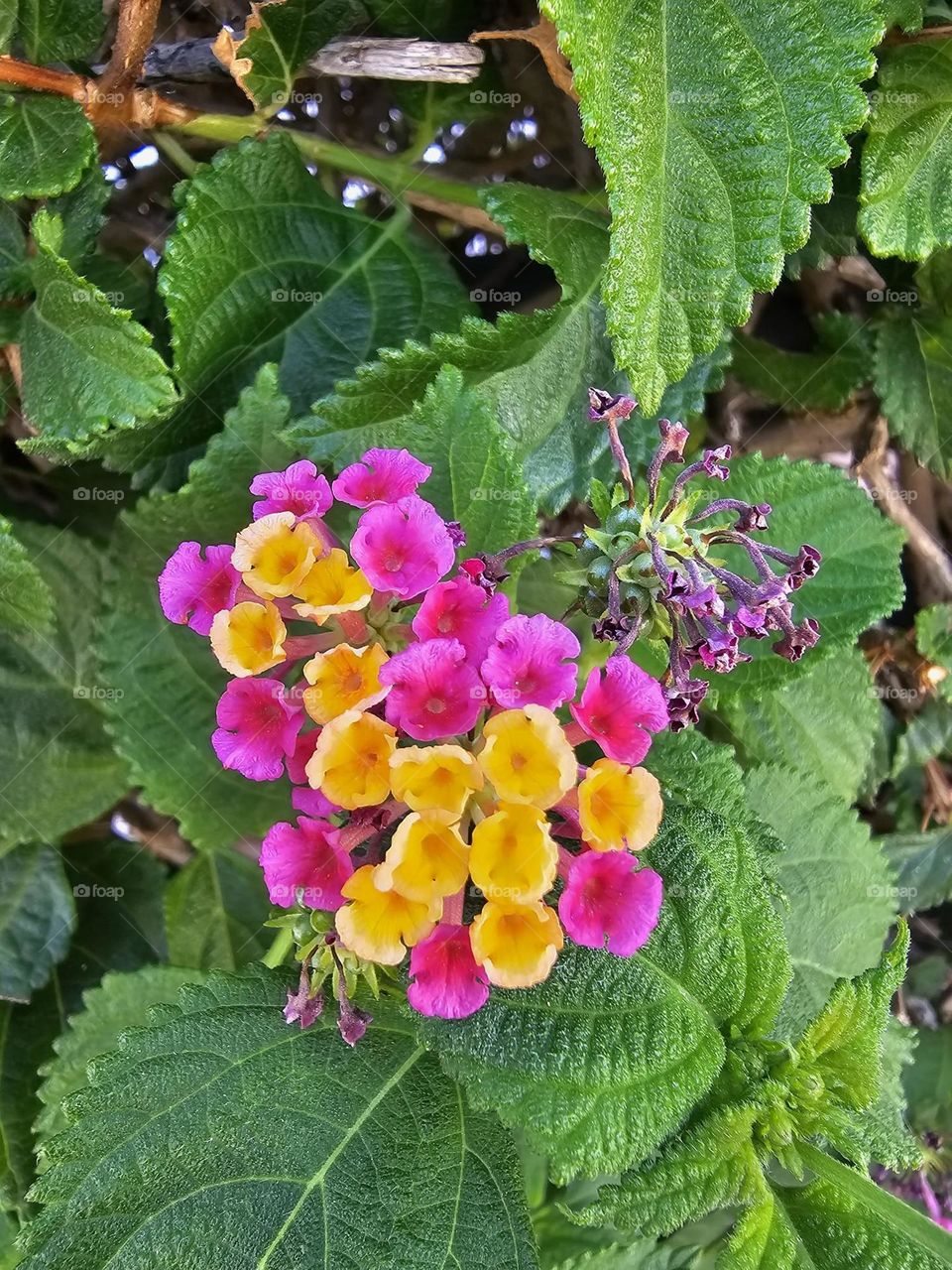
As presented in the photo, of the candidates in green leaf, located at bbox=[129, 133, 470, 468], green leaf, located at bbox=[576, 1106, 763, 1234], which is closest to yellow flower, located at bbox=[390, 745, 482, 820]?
green leaf, located at bbox=[576, 1106, 763, 1234]

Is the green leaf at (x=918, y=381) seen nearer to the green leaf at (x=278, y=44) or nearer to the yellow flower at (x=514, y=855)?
the green leaf at (x=278, y=44)

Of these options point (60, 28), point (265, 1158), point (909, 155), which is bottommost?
point (265, 1158)

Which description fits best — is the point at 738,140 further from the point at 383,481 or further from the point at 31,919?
the point at 31,919

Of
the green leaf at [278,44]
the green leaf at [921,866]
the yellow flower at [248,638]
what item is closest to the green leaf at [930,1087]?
the green leaf at [921,866]

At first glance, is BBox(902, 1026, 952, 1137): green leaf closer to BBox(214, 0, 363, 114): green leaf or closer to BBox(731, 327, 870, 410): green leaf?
BBox(731, 327, 870, 410): green leaf

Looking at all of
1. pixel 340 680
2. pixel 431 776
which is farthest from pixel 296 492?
pixel 431 776
